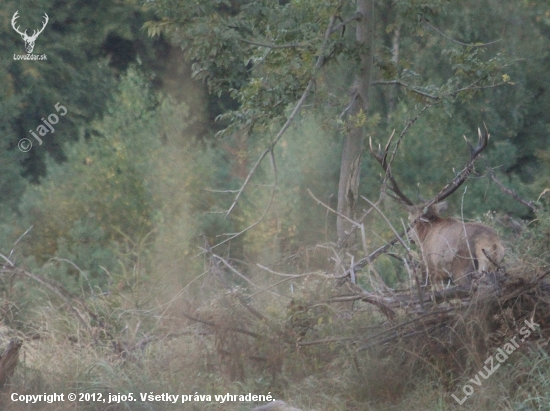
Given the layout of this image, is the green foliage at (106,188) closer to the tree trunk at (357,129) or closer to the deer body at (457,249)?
the tree trunk at (357,129)

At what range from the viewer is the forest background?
627cm

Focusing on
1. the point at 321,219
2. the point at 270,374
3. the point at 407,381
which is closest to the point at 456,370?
the point at 407,381

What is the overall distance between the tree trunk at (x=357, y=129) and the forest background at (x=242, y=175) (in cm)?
3

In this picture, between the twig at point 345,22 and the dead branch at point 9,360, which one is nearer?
the dead branch at point 9,360

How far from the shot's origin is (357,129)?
8.35 metres

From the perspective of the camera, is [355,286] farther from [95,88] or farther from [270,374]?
[95,88]

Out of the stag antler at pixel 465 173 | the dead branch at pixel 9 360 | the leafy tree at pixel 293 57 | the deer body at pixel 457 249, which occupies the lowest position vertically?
the dead branch at pixel 9 360

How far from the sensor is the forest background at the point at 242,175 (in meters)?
6.27

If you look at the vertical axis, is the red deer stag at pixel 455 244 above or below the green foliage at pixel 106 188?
below

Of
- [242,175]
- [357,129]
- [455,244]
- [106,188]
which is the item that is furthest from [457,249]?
[242,175]

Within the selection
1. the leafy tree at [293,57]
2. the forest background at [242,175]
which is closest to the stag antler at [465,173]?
the forest background at [242,175]

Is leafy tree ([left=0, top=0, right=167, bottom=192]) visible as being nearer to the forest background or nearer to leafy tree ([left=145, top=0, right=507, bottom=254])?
the forest background

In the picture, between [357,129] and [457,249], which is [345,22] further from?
[457,249]

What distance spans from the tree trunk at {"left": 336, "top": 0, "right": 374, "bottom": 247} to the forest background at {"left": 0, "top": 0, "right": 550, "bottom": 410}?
0.03 metres
